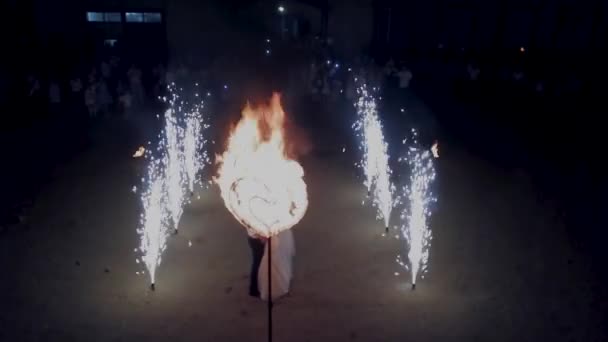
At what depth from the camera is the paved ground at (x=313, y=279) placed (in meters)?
7.17

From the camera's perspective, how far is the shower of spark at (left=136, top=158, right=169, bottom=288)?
8742 mm

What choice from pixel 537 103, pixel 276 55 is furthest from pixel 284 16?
pixel 537 103

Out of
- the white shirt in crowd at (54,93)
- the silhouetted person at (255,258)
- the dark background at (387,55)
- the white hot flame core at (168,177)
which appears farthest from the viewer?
the white shirt in crowd at (54,93)

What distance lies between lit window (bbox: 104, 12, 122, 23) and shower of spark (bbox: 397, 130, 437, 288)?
16.0 m

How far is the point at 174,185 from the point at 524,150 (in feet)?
29.1

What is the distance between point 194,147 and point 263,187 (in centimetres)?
886

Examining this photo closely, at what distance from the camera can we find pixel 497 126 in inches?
722

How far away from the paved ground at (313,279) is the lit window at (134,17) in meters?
15.9

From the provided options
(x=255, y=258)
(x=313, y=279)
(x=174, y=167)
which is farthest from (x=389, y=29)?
(x=255, y=258)

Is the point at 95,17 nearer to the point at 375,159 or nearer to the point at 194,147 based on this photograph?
the point at 194,147

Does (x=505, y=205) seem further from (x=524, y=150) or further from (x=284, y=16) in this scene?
(x=284, y=16)

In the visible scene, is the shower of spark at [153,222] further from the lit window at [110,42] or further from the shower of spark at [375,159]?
the lit window at [110,42]

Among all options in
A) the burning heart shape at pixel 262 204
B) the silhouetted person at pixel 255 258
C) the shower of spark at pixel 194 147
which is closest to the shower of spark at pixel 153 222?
the shower of spark at pixel 194 147

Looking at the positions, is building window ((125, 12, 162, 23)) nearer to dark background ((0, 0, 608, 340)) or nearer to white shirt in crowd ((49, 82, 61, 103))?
dark background ((0, 0, 608, 340))
